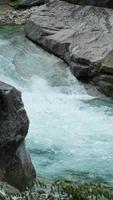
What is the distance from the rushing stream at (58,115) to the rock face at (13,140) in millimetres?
1637

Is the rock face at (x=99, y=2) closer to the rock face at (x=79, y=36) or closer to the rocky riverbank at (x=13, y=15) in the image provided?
the rock face at (x=79, y=36)

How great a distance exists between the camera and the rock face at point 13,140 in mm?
6172

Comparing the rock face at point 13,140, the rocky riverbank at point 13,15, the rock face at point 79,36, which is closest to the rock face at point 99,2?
the rock face at point 79,36

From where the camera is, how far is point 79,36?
1416 centimetres

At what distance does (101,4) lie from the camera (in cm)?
1603

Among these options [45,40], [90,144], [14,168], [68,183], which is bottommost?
[45,40]

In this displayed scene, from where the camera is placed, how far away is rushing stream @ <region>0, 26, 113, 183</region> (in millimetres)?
8641

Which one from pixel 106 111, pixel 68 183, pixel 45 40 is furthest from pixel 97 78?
pixel 68 183

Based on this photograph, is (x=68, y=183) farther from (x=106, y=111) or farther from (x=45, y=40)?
(x=45, y=40)

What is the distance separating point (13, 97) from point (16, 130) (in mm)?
395

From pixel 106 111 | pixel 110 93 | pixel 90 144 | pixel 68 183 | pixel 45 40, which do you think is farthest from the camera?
pixel 45 40

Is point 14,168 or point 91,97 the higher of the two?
point 14,168

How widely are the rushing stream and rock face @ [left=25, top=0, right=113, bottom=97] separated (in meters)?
0.30

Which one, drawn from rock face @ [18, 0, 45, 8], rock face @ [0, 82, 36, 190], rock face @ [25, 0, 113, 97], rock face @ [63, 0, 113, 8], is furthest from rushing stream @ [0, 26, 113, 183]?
rock face @ [18, 0, 45, 8]
